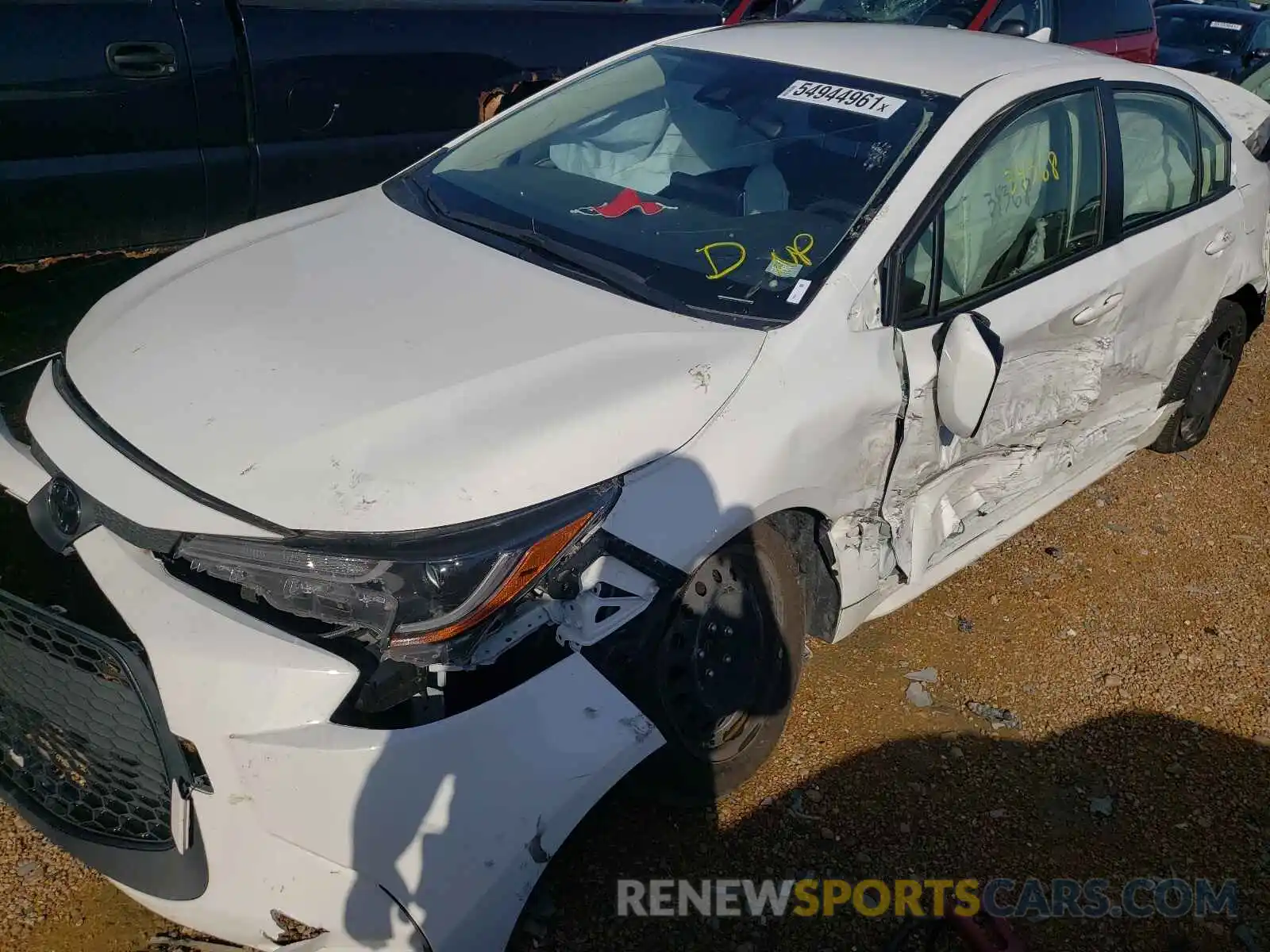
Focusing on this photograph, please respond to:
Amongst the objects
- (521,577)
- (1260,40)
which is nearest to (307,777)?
(521,577)

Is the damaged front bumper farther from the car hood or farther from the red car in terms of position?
the red car

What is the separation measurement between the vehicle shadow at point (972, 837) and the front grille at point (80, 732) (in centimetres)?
82

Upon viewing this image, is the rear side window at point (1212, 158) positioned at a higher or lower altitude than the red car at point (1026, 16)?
higher

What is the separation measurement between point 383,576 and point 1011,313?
1899 mm

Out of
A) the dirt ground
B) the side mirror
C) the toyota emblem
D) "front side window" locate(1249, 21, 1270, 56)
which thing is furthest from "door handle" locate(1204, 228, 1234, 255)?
"front side window" locate(1249, 21, 1270, 56)

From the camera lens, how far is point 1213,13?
11930 millimetres

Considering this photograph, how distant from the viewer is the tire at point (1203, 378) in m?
4.20

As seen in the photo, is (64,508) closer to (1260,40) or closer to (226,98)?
(226,98)

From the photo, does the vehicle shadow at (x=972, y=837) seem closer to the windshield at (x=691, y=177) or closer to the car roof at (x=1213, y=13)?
the windshield at (x=691, y=177)

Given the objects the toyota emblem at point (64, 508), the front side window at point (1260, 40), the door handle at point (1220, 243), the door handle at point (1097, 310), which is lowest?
the front side window at point (1260, 40)

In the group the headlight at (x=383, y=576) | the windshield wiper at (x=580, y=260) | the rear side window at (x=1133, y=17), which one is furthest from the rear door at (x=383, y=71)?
the rear side window at (x=1133, y=17)

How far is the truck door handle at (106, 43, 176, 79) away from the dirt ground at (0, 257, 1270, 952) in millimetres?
A: 1040

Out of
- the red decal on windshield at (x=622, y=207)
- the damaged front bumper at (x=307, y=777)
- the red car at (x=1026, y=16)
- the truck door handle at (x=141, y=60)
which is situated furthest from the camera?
the red car at (x=1026, y=16)

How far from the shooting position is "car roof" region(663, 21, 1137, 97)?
312 cm
